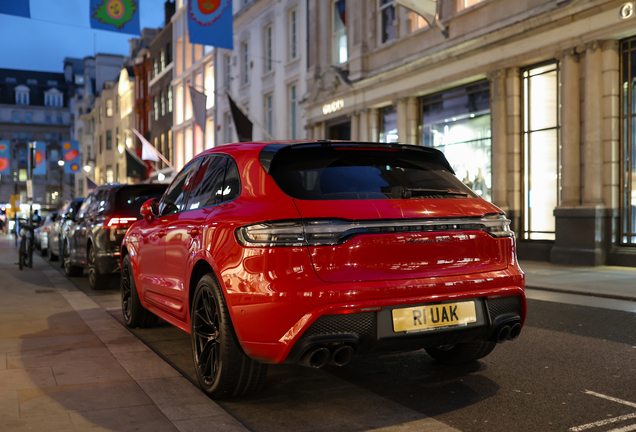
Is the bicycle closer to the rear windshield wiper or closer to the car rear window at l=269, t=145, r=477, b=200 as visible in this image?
the car rear window at l=269, t=145, r=477, b=200

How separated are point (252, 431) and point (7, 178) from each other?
111 metres

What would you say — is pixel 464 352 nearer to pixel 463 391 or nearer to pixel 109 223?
pixel 463 391

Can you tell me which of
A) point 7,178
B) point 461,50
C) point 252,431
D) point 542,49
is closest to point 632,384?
point 252,431


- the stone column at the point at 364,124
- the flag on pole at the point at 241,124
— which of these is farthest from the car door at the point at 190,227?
the flag on pole at the point at 241,124

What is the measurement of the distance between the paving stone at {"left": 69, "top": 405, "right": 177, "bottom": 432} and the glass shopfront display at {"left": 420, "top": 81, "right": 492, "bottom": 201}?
50.4ft

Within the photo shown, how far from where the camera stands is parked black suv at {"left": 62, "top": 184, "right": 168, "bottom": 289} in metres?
10.1

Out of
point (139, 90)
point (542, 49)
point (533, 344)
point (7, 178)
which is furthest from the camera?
point (7, 178)

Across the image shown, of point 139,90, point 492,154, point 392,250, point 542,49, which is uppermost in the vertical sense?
point 139,90

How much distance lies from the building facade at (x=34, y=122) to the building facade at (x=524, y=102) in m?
91.9

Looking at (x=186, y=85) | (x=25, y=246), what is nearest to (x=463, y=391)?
(x=25, y=246)

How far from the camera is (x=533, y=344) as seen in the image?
5.90 metres

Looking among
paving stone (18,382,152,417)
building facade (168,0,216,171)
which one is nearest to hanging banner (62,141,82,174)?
building facade (168,0,216,171)

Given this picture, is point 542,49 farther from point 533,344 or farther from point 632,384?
point 632,384

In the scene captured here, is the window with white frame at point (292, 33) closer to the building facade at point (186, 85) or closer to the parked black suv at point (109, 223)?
the building facade at point (186, 85)
